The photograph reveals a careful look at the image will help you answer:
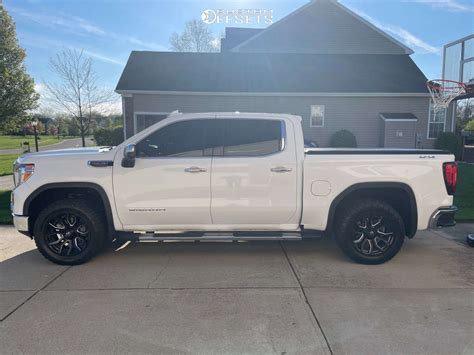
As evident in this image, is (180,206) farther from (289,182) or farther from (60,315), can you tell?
(60,315)

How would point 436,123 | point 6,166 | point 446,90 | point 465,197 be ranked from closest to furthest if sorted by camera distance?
point 465,197 → point 446,90 → point 6,166 → point 436,123

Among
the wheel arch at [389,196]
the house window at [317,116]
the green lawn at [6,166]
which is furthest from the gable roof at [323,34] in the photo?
the wheel arch at [389,196]

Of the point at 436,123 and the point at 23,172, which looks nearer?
the point at 23,172

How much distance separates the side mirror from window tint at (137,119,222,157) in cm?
15

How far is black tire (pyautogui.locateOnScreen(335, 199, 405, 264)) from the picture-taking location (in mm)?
4852

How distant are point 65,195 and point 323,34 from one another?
19.8m

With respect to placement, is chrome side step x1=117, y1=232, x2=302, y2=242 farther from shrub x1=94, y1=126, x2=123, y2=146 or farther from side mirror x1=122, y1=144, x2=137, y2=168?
shrub x1=94, y1=126, x2=123, y2=146

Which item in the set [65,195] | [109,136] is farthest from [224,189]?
[109,136]

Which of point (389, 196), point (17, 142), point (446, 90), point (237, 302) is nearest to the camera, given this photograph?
point (237, 302)

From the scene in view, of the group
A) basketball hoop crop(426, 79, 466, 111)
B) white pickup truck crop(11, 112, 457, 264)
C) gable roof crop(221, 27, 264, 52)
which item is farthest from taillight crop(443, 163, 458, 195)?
gable roof crop(221, 27, 264, 52)

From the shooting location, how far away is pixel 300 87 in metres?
17.8

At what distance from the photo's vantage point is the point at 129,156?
461 cm

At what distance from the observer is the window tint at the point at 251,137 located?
4840 millimetres

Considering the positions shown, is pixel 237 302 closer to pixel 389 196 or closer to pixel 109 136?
pixel 389 196
